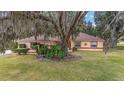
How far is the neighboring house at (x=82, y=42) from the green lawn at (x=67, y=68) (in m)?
0.08

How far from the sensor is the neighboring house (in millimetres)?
4168

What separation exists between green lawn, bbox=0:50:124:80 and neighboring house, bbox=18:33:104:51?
79mm

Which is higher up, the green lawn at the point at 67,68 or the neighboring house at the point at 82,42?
the neighboring house at the point at 82,42

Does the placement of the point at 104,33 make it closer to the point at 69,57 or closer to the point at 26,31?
the point at 69,57

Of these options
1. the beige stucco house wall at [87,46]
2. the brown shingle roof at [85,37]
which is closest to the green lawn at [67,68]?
the beige stucco house wall at [87,46]

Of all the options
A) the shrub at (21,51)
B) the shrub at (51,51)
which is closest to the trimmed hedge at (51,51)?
the shrub at (51,51)

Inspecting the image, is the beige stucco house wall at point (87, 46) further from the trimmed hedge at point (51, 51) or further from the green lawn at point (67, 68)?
the trimmed hedge at point (51, 51)

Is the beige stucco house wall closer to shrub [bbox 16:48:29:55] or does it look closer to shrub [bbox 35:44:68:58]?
shrub [bbox 35:44:68:58]

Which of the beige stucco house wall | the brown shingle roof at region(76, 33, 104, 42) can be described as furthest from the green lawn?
the brown shingle roof at region(76, 33, 104, 42)

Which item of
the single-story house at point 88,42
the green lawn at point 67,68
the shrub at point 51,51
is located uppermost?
the single-story house at point 88,42

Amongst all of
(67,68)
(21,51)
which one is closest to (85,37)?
(67,68)

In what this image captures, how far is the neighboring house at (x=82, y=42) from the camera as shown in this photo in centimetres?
417
